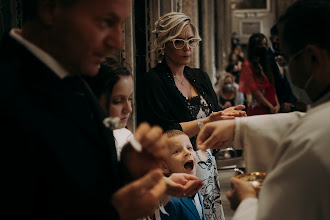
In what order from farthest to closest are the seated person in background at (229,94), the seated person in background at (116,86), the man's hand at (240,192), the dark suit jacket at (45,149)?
the seated person in background at (229,94) → the seated person in background at (116,86) → the man's hand at (240,192) → the dark suit jacket at (45,149)

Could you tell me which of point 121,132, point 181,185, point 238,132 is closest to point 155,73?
point 121,132

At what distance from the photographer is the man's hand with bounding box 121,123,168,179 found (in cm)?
138

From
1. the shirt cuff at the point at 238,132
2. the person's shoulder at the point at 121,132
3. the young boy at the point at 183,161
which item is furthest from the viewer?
the young boy at the point at 183,161

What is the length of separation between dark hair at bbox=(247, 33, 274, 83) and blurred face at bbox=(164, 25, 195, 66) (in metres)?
2.51

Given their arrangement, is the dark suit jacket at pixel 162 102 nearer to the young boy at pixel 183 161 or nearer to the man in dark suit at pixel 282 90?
the young boy at pixel 183 161

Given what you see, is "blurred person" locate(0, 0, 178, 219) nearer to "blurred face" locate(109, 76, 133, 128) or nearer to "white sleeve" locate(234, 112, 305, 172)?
"white sleeve" locate(234, 112, 305, 172)

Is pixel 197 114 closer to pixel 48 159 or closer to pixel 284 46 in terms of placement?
pixel 284 46

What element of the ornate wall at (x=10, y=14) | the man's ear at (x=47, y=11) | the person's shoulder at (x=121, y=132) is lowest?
the person's shoulder at (x=121, y=132)

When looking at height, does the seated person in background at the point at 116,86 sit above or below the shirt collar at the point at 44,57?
below

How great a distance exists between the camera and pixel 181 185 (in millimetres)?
2174

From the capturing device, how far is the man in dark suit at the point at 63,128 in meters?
1.19

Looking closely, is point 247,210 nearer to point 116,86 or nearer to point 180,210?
point 116,86

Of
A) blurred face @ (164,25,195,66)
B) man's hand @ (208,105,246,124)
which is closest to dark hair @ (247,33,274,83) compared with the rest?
blurred face @ (164,25,195,66)

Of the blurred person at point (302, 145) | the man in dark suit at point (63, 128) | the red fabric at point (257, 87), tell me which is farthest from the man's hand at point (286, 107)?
the man in dark suit at point (63, 128)
